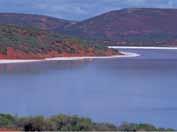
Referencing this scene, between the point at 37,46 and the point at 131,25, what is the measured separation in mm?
93869

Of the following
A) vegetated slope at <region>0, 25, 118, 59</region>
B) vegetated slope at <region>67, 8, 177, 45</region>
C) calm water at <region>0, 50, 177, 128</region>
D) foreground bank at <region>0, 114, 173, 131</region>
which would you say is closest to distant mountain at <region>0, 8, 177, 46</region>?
vegetated slope at <region>67, 8, 177, 45</region>

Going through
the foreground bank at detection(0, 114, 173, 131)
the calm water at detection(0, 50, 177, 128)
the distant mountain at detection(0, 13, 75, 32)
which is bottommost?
the calm water at detection(0, 50, 177, 128)

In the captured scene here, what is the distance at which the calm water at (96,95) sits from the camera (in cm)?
2269

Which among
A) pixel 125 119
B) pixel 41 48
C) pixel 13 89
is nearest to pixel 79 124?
pixel 125 119

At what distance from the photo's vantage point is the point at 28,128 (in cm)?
1422

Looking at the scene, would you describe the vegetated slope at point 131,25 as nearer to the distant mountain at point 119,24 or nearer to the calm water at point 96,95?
the distant mountain at point 119,24

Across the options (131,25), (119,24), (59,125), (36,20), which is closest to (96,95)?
(59,125)

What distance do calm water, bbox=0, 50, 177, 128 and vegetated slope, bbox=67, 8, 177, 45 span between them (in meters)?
107

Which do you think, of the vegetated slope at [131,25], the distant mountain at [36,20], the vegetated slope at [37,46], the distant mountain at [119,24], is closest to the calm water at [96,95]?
the vegetated slope at [37,46]

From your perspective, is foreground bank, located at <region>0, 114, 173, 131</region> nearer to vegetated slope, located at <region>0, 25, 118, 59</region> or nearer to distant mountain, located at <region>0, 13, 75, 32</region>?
vegetated slope, located at <region>0, 25, 118, 59</region>

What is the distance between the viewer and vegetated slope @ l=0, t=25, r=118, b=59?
214 feet

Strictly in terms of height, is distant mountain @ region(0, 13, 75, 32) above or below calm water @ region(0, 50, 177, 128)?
above

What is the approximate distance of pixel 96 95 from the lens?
29.2m

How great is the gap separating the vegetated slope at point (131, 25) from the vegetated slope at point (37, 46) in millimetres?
70632
